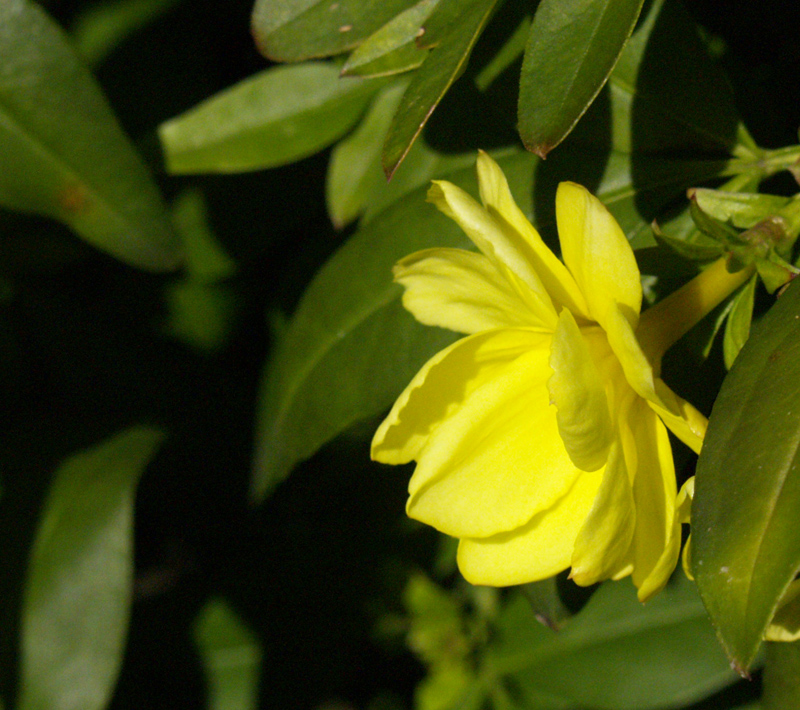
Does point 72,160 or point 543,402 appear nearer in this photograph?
point 543,402

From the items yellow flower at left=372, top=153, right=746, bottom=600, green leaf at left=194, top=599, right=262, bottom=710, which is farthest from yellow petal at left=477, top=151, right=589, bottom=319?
green leaf at left=194, top=599, right=262, bottom=710

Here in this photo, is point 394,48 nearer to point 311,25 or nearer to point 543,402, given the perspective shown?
point 311,25

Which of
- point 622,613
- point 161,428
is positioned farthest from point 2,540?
point 622,613

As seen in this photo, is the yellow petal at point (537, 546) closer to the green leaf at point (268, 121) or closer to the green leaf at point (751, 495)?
the green leaf at point (751, 495)

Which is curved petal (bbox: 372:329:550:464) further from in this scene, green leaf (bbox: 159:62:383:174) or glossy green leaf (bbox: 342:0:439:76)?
green leaf (bbox: 159:62:383:174)

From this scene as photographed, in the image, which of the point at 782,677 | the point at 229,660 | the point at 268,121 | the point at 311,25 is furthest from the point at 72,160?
the point at 229,660

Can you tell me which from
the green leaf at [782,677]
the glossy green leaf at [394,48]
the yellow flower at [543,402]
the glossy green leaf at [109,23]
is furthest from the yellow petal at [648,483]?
the glossy green leaf at [109,23]
